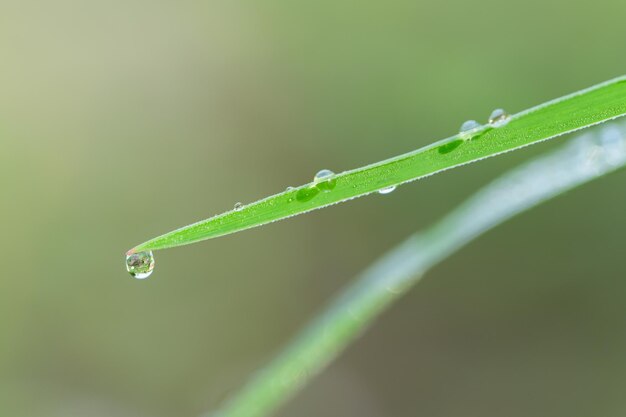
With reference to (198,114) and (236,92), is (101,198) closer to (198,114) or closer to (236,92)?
(198,114)

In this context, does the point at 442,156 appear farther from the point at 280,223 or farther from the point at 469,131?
the point at 280,223

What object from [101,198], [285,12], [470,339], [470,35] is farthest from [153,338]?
[470,35]

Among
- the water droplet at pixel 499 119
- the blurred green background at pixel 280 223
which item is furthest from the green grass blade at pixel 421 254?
the blurred green background at pixel 280 223

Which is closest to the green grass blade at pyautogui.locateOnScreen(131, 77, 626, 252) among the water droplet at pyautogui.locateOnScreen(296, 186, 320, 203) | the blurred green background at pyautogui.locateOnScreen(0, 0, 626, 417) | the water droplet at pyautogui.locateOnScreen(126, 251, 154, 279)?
the water droplet at pyautogui.locateOnScreen(296, 186, 320, 203)

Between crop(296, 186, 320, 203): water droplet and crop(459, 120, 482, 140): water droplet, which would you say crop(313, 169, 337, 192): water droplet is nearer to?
crop(296, 186, 320, 203): water droplet

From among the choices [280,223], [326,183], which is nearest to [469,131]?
[326,183]

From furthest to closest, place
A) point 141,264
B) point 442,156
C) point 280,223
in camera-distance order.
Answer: point 280,223
point 141,264
point 442,156
